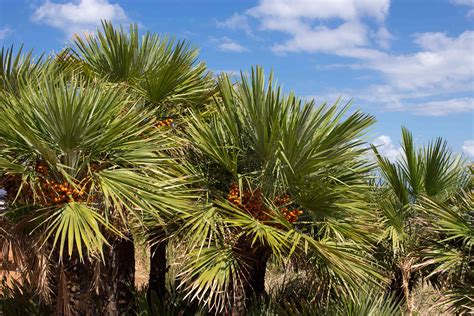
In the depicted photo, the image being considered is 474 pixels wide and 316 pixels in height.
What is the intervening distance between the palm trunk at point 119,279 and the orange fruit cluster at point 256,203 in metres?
1.39

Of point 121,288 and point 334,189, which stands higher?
point 334,189

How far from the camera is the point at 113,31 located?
7.75 m

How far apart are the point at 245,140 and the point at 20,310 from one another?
3.75 meters

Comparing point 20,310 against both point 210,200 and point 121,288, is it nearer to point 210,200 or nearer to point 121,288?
point 121,288

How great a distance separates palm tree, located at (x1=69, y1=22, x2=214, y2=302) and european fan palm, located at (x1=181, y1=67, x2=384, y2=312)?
0.86m

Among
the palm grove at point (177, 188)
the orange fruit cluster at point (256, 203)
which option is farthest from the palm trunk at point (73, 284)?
the orange fruit cluster at point (256, 203)

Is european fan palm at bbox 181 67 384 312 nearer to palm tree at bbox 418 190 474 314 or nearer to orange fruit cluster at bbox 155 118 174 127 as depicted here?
orange fruit cluster at bbox 155 118 174 127

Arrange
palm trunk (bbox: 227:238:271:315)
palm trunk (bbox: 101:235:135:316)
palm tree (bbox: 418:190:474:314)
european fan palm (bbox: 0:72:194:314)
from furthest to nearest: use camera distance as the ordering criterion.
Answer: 1. palm tree (bbox: 418:190:474:314)
2. palm trunk (bbox: 101:235:135:316)
3. palm trunk (bbox: 227:238:271:315)
4. european fan palm (bbox: 0:72:194:314)

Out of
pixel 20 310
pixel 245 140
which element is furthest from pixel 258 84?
pixel 20 310

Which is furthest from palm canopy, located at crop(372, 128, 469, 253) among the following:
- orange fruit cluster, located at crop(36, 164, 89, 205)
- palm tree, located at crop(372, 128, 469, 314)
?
orange fruit cluster, located at crop(36, 164, 89, 205)

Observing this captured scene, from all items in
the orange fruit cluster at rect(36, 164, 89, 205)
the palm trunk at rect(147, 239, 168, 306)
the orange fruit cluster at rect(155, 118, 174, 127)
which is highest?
the orange fruit cluster at rect(155, 118, 174, 127)

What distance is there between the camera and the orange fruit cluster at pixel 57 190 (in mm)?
5848

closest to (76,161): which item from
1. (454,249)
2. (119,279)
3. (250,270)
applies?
(119,279)

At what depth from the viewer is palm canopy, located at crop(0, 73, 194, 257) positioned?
571 centimetres
